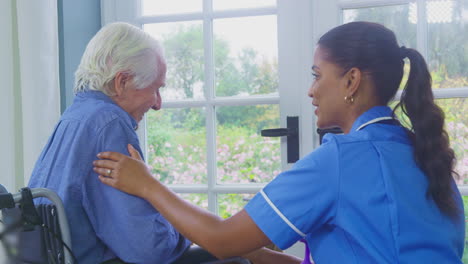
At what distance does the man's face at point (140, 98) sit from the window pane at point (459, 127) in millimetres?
1081

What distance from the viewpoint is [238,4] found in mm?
2232

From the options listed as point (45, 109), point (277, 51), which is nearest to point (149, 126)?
point (45, 109)

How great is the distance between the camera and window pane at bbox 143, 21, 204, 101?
2.29 meters

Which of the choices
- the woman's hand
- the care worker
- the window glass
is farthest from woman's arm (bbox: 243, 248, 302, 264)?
the window glass

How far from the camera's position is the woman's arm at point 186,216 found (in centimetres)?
122

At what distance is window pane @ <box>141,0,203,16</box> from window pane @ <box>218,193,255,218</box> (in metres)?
Result: 0.84

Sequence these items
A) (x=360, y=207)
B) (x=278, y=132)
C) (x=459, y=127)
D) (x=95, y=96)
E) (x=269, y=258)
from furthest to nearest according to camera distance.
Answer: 1. (x=278, y=132)
2. (x=459, y=127)
3. (x=269, y=258)
4. (x=95, y=96)
5. (x=360, y=207)

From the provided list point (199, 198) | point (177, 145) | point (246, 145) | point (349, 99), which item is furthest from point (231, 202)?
point (349, 99)

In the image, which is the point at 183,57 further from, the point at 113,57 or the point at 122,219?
the point at 122,219

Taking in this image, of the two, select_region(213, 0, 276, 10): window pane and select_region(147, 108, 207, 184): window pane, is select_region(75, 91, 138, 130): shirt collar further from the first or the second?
select_region(213, 0, 276, 10): window pane

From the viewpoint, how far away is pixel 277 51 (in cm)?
219

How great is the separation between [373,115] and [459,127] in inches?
33.5

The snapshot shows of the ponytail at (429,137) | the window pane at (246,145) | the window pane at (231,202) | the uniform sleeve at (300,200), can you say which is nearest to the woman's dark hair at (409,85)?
the ponytail at (429,137)

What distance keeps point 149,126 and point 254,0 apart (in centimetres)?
75
